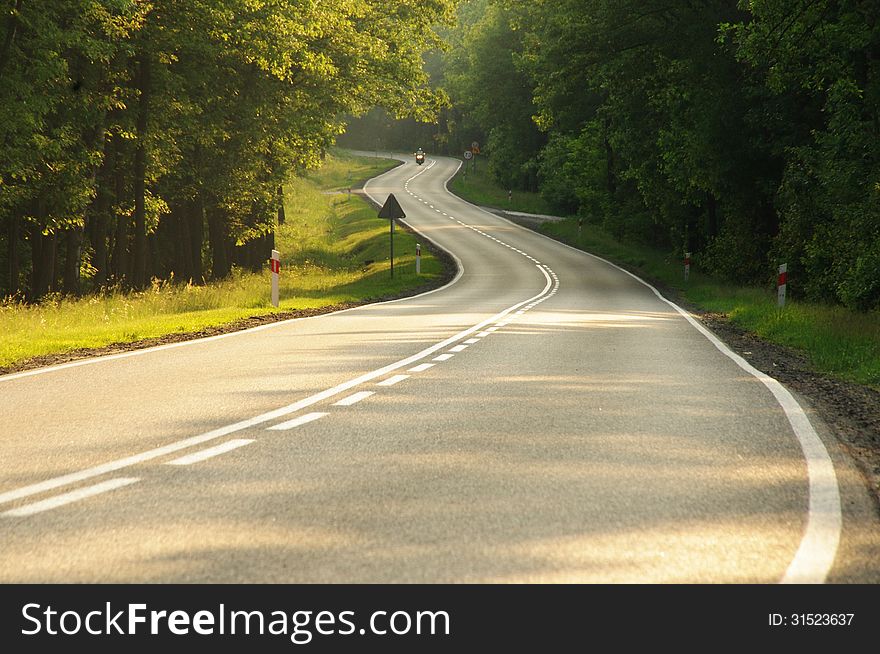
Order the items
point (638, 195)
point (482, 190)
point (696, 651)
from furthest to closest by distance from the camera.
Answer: point (482, 190) < point (638, 195) < point (696, 651)

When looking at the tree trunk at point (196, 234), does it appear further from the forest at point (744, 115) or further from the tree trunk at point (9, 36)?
the tree trunk at point (9, 36)

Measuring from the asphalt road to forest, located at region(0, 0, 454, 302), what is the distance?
40.6 feet

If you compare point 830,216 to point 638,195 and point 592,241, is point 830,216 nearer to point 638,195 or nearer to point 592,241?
point 638,195

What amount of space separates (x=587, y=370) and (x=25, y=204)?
74.0ft

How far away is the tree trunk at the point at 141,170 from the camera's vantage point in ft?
93.3

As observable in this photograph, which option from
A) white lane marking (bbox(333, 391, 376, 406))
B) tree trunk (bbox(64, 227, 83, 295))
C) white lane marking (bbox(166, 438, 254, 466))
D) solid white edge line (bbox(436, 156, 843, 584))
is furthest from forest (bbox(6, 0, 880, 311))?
white lane marking (bbox(166, 438, 254, 466))

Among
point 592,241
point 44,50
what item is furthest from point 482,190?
point 44,50

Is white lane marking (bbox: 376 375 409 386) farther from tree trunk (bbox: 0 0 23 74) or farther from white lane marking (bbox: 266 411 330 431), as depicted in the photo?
tree trunk (bbox: 0 0 23 74)

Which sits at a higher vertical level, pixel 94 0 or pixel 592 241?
pixel 94 0

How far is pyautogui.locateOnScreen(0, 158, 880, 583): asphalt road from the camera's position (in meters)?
4.79

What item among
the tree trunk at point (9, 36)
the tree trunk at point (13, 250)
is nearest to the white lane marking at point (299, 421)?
the tree trunk at point (9, 36)

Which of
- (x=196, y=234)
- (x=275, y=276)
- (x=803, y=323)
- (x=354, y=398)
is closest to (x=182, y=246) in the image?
(x=196, y=234)

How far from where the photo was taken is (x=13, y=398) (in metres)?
9.95

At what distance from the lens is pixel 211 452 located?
7.26m
